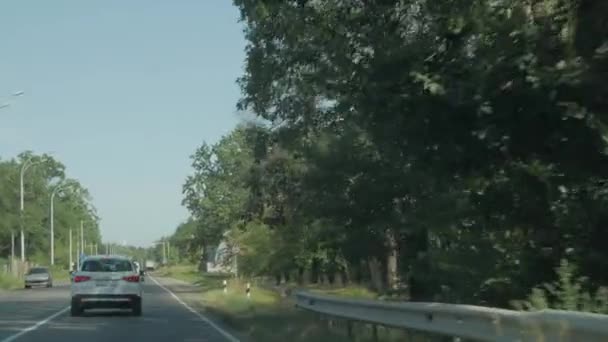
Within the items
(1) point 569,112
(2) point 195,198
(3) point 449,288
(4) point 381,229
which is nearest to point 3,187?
(2) point 195,198

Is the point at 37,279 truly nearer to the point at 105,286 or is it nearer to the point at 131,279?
the point at 131,279

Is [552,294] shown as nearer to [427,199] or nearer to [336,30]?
[336,30]

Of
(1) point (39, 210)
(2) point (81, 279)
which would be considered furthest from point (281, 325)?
(1) point (39, 210)

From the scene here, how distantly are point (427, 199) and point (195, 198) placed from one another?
5007 centimetres

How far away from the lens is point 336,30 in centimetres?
1576

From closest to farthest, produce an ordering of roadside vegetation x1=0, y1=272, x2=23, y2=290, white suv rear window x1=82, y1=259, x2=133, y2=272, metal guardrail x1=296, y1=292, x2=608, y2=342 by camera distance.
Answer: metal guardrail x1=296, y1=292, x2=608, y2=342 → white suv rear window x1=82, y1=259, x2=133, y2=272 → roadside vegetation x1=0, y1=272, x2=23, y2=290

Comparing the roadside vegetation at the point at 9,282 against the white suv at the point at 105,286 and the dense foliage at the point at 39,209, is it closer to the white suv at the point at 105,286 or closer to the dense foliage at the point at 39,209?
the dense foliage at the point at 39,209

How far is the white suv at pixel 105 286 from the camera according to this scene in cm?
2903

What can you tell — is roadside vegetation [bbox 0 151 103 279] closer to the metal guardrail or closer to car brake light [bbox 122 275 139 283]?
car brake light [bbox 122 275 139 283]

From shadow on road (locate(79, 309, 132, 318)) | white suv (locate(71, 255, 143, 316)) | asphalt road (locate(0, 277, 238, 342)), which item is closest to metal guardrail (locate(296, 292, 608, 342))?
asphalt road (locate(0, 277, 238, 342))

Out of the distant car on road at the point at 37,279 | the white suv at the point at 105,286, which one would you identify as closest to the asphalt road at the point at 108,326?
the white suv at the point at 105,286

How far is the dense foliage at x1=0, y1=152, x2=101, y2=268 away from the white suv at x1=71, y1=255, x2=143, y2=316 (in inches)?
2215

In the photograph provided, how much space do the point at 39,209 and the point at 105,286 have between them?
94935 mm

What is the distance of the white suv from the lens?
29.0 meters
